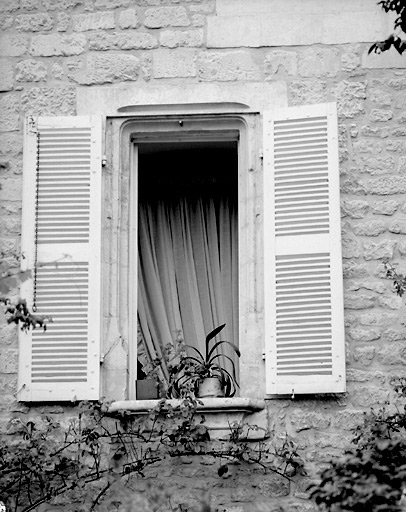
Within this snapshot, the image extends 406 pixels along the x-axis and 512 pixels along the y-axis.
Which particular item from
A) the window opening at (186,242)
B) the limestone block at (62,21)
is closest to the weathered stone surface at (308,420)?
the window opening at (186,242)

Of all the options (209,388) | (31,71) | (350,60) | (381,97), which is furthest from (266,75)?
(209,388)

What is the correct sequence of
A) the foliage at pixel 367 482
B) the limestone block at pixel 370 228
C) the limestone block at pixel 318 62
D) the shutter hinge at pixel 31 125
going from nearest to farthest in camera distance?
the foliage at pixel 367 482 < the limestone block at pixel 370 228 < the shutter hinge at pixel 31 125 < the limestone block at pixel 318 62

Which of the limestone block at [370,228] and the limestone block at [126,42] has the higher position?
the limestone block at [126,42]

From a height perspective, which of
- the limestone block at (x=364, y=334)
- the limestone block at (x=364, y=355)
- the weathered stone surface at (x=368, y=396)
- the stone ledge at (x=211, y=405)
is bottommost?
the stone ledge at (x=211, y=405)

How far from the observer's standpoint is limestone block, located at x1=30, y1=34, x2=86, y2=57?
894 centimetres

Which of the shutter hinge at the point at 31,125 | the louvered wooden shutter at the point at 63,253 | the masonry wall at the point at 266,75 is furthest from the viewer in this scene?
the shutter hinge at the point at 31,125

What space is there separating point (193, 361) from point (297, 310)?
870 mm

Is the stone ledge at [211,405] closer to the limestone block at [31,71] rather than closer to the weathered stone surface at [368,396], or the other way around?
the weathered stone surface at [368,396]

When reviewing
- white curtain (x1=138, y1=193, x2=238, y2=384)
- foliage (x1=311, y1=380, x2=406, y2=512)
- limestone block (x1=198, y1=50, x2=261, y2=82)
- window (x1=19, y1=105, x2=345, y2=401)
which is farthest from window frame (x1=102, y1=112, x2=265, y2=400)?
foliage (x1=311, y1=380, x2=406, y2=512)

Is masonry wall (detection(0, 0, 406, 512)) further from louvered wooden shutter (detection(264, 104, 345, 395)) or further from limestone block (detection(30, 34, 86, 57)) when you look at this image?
louvered wooden shutter (detection(264, 104, 345, 395))

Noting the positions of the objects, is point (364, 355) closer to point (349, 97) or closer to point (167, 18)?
point (349, 97)

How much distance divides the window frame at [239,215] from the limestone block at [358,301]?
19.6 inches

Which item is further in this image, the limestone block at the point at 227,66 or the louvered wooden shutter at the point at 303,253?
the limestone block at the point at 227,66

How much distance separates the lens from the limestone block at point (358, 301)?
8352 millimetres
